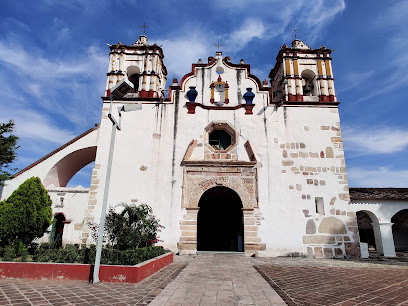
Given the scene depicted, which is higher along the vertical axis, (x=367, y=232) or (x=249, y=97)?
(x=249, y=97)

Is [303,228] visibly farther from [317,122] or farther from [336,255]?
[317,122]

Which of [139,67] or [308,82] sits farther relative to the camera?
[308,82]

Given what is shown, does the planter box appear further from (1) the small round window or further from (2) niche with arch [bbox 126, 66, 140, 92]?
(2) niche with arch [bbox 126, 66, 140, 92]

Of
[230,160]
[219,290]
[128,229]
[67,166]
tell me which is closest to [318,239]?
[230,160]

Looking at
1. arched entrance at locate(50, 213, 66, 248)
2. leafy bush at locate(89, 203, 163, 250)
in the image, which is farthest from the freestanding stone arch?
leafy bush at locate(89, 203, 163, 250)

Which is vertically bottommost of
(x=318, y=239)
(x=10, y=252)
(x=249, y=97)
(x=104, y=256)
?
(x=10, y=252)

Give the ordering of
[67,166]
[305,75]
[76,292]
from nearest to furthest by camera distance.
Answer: [76,292]
[67,166]
[305,75]

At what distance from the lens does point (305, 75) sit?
14.2 m

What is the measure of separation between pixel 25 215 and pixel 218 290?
7.58 metres

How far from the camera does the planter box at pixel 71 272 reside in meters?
5.16

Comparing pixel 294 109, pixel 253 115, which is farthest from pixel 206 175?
pixel 294 109

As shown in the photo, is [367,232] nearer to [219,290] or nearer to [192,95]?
[192,95]

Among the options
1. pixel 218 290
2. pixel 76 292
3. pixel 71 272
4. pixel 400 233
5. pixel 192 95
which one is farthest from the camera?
pixel 400 233

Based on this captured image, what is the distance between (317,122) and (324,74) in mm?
2878
